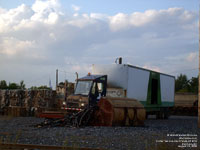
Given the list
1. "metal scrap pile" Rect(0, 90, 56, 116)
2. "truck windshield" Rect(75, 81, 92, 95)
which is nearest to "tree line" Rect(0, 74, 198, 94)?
"metal scrap pile" Rect(0, 90, 56, 116)

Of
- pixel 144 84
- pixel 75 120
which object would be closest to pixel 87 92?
pixel 75 120

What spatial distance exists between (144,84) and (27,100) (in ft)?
31.6

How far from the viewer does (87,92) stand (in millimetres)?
19562

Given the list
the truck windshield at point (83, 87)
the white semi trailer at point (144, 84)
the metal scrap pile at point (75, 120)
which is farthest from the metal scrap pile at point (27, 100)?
the metal scrap pile at point (75, 120)

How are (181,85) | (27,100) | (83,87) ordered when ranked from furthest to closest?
(181,85) < (27,100) < (83,87)

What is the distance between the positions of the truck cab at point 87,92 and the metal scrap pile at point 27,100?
754 cm

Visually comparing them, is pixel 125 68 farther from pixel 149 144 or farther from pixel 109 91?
pixel 149 144

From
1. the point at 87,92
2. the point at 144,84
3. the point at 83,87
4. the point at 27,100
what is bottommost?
the point at 27,100

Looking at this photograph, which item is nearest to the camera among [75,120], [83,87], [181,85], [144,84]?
[75,120]

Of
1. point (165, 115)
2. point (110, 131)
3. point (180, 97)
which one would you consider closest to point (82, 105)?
point (110, 131)

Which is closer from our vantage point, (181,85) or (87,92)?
(87,92)

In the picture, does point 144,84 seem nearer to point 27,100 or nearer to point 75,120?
point 75,120

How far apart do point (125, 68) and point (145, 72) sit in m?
3.09

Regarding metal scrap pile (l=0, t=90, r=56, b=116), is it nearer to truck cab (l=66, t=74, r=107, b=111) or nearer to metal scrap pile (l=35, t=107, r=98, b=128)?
truck cab (l=66, t=74, r=107, b=111)
